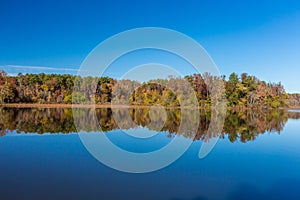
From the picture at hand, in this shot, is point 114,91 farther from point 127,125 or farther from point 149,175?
point 149,175

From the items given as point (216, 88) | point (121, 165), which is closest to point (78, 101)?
point (216, 88)

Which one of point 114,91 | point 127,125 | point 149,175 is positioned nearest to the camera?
point 149,175

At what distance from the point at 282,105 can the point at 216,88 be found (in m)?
30.2

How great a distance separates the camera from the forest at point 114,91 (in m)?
40.9

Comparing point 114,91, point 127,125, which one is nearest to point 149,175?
point 127,125

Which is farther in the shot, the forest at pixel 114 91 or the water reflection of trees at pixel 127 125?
the forest at pixel 114 91

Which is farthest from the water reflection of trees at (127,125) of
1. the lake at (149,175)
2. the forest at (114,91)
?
the forest at (114,91)

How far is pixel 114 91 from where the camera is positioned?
39.8m

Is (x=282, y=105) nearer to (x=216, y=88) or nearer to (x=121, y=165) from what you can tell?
(x=216, y=88)

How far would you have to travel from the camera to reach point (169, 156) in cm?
838

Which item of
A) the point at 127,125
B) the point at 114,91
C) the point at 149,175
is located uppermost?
the point at 114,91

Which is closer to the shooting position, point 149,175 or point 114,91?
point 149,175

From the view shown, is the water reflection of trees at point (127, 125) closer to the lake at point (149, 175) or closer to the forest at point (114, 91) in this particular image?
the lake at point (149, 175)

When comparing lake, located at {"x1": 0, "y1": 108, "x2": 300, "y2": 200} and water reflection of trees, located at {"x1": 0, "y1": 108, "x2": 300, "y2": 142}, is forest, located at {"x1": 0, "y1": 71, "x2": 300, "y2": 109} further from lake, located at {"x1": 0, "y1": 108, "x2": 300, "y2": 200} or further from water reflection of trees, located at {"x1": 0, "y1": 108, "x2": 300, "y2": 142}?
lake, located at {"x1": 0, "y1": 108, "x2": 300, "y2": 200}
